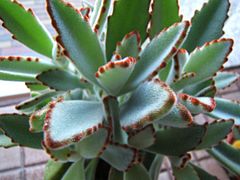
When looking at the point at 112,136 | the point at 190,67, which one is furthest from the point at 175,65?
the point at 112,136

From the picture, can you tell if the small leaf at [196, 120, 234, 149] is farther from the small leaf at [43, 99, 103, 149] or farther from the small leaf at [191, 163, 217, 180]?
the small leaf at [43, 99, 103, 149]

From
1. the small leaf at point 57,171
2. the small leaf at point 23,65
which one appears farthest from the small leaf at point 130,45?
the small leaf at point 57,171

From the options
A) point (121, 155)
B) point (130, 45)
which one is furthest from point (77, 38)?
point (121, 155)

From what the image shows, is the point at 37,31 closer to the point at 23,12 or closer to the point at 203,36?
the point at 23,12

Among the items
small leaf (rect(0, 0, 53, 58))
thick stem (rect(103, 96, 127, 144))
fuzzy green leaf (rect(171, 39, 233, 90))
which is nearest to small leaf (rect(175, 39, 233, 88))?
fuzzy green leaf (rect(171, 39, 233, 90))

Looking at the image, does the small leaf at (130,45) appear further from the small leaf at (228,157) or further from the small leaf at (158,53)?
the small leaf at (228,157)
